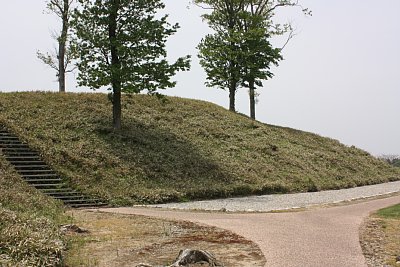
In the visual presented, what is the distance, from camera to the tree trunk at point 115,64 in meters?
21.2

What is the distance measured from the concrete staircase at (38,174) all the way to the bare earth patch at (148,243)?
3.69 m

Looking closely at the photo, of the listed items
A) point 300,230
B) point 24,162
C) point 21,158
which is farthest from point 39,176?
point 300,230

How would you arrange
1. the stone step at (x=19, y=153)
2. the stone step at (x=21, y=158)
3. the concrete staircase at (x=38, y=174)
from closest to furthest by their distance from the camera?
the concrete staircase at (x=38, y=174) → the stone step at (x=21, y=158) → the stone step at (x=19, y=153)

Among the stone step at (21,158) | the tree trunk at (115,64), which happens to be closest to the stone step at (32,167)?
the stone step at (21,158)

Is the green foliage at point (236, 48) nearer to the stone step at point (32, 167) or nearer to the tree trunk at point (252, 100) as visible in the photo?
the tree trunk at point (252, 100)

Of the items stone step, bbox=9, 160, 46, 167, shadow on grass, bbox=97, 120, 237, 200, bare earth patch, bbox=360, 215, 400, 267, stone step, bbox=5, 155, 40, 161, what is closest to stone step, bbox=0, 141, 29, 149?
stone step, bbox=5, 155, 40, 161

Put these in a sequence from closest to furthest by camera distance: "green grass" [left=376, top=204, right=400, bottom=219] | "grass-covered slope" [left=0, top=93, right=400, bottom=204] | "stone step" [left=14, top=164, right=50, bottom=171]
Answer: "green grass" [left=376, top=204, right=400, bottom=219], "stone step" [left=14, top=164, right=50, bottom=171], "grass-covered slope" [left=0, top=93, right=400, bottom=204]

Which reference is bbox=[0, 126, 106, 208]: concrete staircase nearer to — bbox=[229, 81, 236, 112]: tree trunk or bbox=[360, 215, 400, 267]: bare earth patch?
bbox=[360, 215, 400, 267]: bare earth patch

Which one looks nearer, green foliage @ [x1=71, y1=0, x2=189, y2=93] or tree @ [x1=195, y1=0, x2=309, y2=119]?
green foliage @ [x1=71, y1=0, x2=189, y2=93]

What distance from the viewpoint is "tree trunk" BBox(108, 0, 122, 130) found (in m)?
21.2

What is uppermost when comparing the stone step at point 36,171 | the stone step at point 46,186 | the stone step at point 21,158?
the stone step at point 21,158

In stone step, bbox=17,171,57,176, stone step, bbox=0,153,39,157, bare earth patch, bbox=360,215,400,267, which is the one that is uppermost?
stone step, bbox=0,153,39,157

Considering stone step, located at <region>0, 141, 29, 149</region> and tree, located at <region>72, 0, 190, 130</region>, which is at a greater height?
tree, located at <region>72, 0, 190, 130</region>

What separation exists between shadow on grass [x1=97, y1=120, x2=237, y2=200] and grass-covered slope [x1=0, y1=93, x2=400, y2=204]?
1.9 inches
